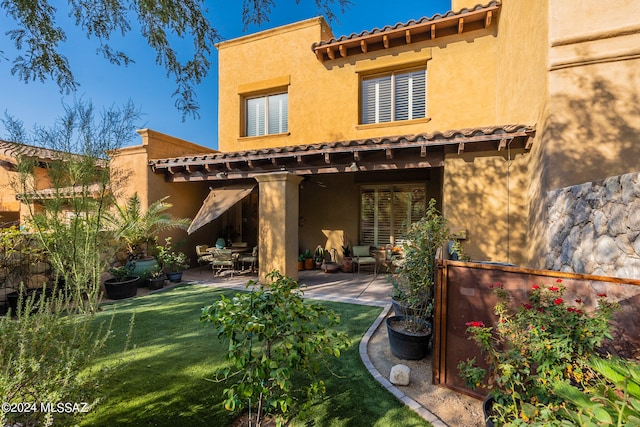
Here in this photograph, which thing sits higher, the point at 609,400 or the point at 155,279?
the point at 609,400

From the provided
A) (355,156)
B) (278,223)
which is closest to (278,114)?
(355,156)

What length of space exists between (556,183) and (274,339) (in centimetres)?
624

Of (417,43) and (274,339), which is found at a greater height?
(417,43)

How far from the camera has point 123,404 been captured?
3.88 m

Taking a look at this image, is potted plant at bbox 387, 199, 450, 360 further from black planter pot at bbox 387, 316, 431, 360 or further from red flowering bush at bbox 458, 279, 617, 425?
red flowering bush at bbox 458, 279, 617, 425

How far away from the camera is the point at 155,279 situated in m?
10.2

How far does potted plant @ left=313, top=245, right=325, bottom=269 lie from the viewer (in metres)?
13.9

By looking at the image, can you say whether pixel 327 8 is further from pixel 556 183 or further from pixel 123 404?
pixel 123 404

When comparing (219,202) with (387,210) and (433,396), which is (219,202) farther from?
(433,396)

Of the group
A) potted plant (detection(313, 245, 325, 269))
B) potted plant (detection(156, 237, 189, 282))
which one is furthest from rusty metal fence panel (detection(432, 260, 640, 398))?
potted plant (detection(156, 237, 189, 282))

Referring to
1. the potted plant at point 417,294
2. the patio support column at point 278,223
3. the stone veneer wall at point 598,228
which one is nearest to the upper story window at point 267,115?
the patio support column at point 278,223

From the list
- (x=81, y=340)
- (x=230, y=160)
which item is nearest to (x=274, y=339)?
(x=81, y=340)

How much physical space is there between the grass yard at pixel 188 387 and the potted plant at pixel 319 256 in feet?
23.0

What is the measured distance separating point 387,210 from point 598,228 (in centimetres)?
905
